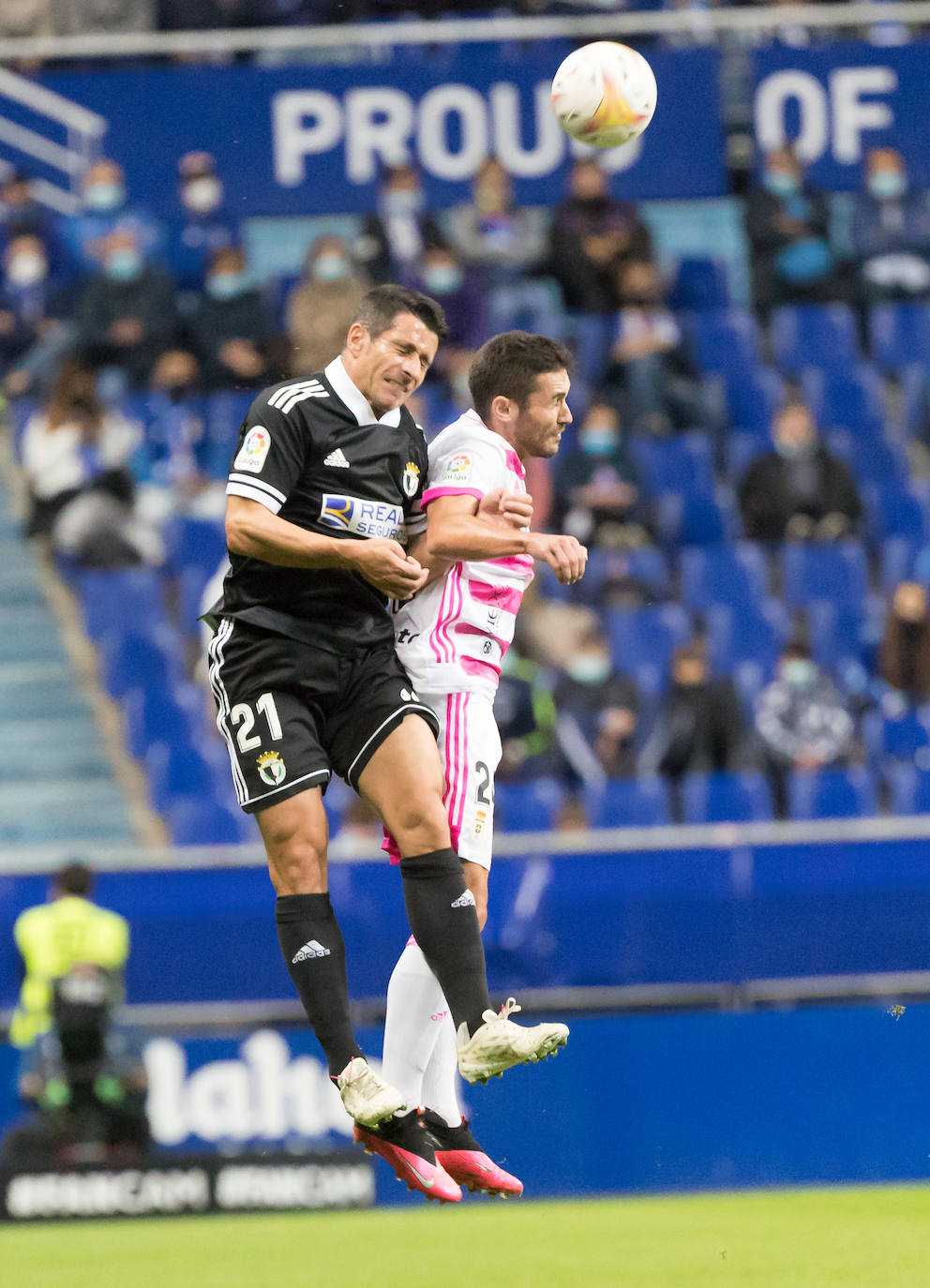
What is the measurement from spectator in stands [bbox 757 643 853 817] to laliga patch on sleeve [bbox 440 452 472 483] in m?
6.74

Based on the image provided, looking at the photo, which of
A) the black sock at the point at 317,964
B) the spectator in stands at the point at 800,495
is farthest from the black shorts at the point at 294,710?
the spectator in stands at the point at 800,495

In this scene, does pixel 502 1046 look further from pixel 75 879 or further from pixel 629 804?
pixel 629 804

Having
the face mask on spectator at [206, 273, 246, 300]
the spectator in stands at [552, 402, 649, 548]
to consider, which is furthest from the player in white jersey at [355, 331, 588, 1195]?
the face mask on spectator at [206, 273, 246, 300]

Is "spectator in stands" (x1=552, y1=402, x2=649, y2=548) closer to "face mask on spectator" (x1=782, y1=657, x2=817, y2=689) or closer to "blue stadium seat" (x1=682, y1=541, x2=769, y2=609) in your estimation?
"blue stadium seat" (x1=682, y1=541, x2=769, y2=609)

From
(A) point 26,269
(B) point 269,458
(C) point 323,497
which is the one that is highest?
(A) point 26,269

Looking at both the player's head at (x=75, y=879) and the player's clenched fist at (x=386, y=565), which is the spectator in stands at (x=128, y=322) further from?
the player's clenched fist at (x=386, y=565)

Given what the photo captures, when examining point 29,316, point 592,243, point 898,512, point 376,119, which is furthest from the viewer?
point 376,119

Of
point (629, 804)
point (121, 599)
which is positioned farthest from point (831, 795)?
point (121, 599)

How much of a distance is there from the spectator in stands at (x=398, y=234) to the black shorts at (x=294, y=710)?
8.68 metres

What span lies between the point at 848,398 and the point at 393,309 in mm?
9545

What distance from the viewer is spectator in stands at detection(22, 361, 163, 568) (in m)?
13.7

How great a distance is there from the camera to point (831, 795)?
12.2 meters

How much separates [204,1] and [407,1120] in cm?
1221

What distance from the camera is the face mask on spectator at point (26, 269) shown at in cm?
1526
